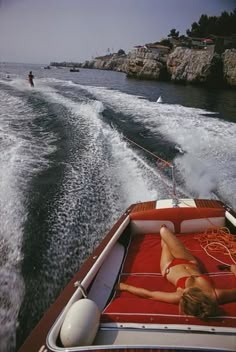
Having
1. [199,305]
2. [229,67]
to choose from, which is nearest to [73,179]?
[199,305]

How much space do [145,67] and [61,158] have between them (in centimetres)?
3735

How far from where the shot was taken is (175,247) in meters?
3.14

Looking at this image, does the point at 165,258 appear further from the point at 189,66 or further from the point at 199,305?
the point at 189,66

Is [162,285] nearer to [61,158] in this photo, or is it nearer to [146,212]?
[146,212]

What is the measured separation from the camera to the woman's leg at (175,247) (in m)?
3.01

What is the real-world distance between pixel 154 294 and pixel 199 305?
520 millimetres

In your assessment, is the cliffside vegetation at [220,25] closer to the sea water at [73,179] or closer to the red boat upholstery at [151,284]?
the sea water at [73,179]

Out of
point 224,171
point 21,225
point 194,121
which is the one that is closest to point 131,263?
point 21,225

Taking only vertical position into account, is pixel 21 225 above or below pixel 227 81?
below

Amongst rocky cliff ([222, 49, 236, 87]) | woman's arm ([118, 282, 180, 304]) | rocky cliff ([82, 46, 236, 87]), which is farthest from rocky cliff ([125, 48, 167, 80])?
woman's arm ([118, 282, 180, 304])

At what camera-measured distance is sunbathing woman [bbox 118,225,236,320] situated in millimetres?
2080

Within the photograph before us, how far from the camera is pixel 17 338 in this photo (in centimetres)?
288

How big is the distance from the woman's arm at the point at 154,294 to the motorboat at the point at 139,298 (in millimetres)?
40

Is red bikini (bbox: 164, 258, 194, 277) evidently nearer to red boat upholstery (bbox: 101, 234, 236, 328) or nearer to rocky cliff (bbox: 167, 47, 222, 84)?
red boat upholstery (bbox: 101, 234, 236, 328)
